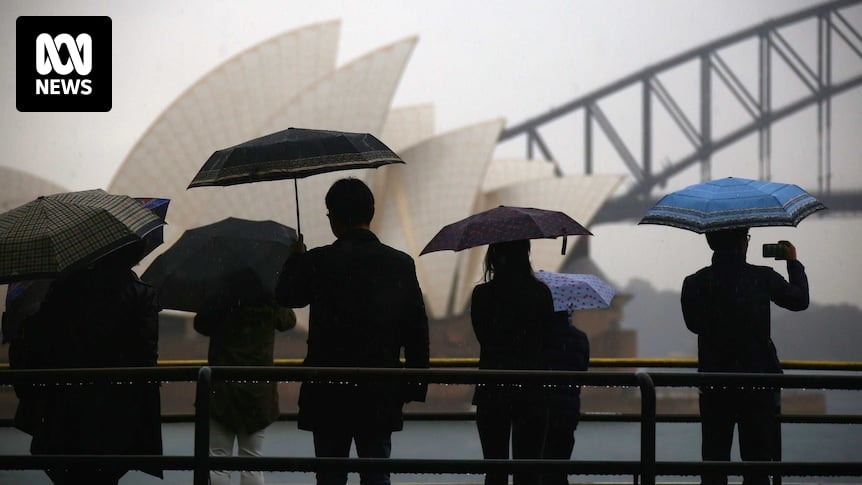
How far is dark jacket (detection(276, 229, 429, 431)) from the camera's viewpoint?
8.89 feet

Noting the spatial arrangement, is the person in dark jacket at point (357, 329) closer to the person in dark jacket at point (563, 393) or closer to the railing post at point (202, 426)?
the railing post at point (202, 426)

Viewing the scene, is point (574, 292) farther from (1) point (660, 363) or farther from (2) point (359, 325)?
(2) point (359, 325)

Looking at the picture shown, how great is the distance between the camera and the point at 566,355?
11.7ft

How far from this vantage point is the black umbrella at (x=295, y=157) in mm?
3170

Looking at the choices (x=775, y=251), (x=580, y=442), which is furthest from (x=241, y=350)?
A: (x=580, y=442)

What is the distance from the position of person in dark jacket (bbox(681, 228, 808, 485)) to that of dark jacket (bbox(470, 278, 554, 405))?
535 mm

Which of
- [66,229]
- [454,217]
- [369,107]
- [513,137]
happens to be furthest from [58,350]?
[513,137]

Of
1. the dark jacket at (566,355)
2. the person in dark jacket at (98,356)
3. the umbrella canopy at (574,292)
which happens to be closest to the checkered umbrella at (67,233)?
the person in dark jacket at (98,356)

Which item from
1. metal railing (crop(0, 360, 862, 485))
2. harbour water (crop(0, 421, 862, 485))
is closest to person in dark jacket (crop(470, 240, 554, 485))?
metal railing (crop(0, 360, 862, 485))

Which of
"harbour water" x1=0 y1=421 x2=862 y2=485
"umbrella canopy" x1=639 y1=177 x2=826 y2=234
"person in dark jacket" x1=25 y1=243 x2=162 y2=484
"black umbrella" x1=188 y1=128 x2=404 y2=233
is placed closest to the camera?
"person in dark jacket" x1=25 y1=243 x2=162 y2=484

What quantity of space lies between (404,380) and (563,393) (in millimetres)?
1290

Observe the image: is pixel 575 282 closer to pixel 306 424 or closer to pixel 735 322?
pixel 735 322

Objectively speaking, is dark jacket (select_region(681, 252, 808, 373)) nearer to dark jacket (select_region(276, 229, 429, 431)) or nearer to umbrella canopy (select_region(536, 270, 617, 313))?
umbrella canopy (select_region(536, 270, 617, 313))

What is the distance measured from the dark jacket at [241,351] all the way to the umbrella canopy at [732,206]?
1334 mm
